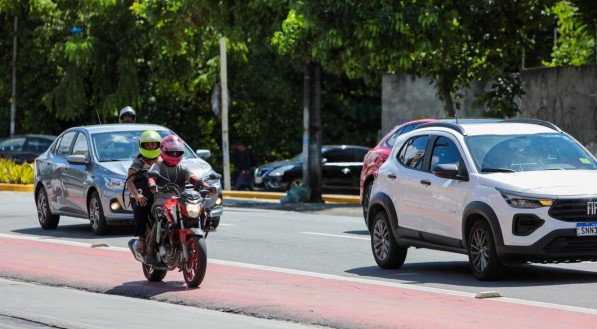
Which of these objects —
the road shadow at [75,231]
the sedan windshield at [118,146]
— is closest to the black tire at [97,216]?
the road shadow at [75,231]

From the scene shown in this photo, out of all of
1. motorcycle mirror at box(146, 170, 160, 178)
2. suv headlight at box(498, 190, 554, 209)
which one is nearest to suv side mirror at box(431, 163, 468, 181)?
suv headlight at box(498, 190, 554, 209)

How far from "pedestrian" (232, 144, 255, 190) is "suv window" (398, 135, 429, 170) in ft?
89.9

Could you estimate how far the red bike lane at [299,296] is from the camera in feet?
36.6

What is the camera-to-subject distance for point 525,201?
13.8 metres

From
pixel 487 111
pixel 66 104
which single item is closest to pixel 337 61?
pixel 487 111

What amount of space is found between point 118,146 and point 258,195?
565 inches

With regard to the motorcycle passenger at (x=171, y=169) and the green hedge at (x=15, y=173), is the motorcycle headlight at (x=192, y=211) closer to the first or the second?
the motorcycle passenger at (x=171, y=169)

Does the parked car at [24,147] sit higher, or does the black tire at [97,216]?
the black tire at [97,216]

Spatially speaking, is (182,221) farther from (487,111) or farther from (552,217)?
(487,111)

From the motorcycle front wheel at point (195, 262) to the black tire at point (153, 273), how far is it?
63cm

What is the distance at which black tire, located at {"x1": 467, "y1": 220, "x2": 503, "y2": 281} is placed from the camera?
14102 millimetres

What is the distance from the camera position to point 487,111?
3350cm

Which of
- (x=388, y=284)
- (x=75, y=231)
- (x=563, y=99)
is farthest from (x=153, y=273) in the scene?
(x=563, y=99)

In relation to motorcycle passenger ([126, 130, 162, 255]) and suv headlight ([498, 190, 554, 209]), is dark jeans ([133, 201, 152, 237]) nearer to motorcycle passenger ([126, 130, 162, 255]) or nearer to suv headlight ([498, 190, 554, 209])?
motorcycle passenger ([126, 130, 162, 255])
